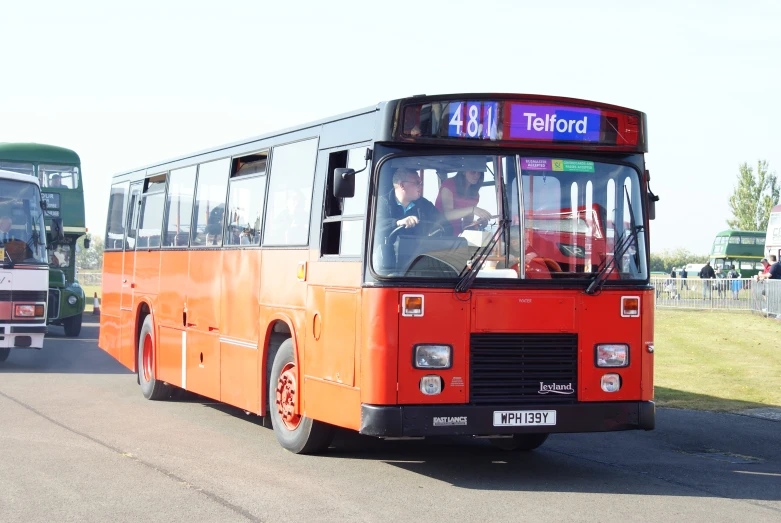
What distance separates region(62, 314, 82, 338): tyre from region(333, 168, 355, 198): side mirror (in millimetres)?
20483

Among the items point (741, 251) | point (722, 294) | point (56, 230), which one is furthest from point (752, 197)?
point (56, 230)

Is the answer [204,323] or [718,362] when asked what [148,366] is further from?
[718,362]

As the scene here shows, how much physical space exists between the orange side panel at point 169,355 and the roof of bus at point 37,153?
16453 millimetres

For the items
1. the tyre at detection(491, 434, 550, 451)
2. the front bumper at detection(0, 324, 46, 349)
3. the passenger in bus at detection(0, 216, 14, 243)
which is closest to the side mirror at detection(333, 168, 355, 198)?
the tyre at detection(491, 434, 550, 451)

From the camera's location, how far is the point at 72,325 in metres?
28.1

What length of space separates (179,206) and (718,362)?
11649 mm

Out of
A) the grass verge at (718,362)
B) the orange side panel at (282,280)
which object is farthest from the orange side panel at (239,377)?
the grass verge at (718,362)

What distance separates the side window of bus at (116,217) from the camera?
16641 mm

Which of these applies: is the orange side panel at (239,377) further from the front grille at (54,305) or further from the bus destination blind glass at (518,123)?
the front grille at (54,305)

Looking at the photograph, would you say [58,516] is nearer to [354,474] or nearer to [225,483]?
[225,483]

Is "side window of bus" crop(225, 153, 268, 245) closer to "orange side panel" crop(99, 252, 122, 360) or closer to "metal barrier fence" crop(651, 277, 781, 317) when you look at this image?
"orange side panel" crop(99, 252, 122, 360)

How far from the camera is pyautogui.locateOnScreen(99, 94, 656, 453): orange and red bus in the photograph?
8.65 metres

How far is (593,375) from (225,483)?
9.97 ft

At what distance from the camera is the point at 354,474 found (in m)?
9.16
